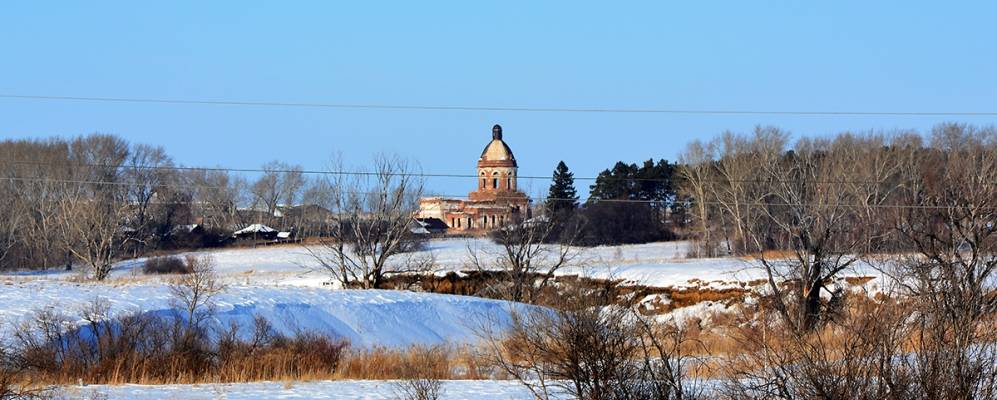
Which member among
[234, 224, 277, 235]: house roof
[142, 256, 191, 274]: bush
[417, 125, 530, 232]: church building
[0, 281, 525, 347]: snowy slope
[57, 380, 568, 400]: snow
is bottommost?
Answer: [57, 380, 568, 400]: snow

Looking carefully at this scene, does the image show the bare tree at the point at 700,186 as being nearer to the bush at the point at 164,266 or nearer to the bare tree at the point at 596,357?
the bush at the point at 164,266

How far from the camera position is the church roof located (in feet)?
361

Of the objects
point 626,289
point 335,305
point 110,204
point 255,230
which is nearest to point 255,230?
point 255,230

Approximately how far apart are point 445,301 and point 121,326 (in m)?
13.9

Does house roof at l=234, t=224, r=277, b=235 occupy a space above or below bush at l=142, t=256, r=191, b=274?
above

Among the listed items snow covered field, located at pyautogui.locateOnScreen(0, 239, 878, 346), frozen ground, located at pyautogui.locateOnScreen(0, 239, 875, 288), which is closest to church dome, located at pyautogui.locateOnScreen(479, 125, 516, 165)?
frozen ground, located at pyautogui.locateOnScreen(0, 239, 875, 288)

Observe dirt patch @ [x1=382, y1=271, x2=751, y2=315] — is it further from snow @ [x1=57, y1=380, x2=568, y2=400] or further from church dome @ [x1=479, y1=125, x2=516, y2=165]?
church dome @ [x1=479, y1=125, x2=516, y2=165]

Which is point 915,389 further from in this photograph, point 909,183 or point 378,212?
point 909,183

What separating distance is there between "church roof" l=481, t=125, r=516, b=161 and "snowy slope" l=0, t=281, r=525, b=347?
7257 centimetres

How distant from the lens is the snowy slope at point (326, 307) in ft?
98.8

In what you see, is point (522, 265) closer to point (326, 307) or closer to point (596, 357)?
point (326, 307)

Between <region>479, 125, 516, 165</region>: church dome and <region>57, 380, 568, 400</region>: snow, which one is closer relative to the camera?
<region>57, 380, 568, 400</region>: snow

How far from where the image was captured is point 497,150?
4370 inches

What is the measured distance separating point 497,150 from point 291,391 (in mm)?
94769
